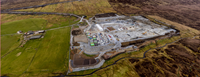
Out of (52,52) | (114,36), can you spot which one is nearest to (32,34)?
(52,52)

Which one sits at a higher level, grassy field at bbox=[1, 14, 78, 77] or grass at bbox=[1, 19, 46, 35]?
grass at bbox=[1, 19, 46, 35]

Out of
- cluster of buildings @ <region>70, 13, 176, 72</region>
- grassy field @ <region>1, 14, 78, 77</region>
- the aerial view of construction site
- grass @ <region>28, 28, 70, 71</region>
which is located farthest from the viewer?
cluster of buildings @ <region>70, 13, 176, 72</region>

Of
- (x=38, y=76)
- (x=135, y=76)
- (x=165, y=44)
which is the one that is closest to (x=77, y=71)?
(x=38, y=76)

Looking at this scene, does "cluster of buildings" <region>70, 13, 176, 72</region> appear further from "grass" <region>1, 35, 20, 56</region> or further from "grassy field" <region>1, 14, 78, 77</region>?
"grass" <region>1, 35, 20, 56</region>

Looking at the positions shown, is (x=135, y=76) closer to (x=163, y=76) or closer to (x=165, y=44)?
(x=163, y=76)

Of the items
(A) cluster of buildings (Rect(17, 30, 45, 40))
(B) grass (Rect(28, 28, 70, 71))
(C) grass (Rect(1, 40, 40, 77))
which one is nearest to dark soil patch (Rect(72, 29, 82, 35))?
(B) grass (Rect(28, 28, 70, 71))

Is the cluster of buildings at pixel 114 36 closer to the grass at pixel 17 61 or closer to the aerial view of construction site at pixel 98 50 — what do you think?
the aerial view of construction site at pixel 98 50

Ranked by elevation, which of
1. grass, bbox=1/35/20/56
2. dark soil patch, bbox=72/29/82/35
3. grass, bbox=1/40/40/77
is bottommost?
grass, bbox=1/40/40/77
